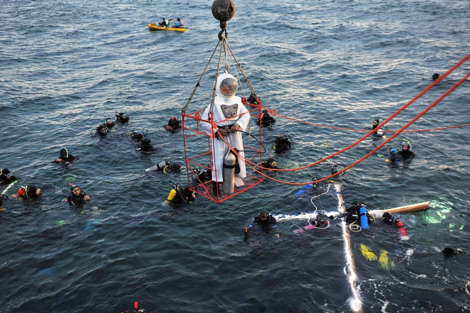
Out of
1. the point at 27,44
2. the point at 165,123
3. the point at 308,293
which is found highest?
the point at 27,44

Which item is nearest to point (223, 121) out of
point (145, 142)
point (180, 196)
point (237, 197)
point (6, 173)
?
point (180, 196)

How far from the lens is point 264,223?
14727 mm

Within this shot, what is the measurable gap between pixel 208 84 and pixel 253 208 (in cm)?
1827

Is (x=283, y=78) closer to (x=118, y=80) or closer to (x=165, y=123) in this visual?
(x=165, y=123)

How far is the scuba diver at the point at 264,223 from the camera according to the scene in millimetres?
14484

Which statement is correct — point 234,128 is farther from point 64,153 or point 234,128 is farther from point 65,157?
point 65,157

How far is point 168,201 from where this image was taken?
17109 mm

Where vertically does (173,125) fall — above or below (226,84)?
below

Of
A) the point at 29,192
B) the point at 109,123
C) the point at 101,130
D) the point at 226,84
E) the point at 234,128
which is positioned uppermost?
the point at 226,84

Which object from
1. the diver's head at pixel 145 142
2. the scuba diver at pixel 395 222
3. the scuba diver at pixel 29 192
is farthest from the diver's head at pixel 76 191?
the scuba diver at pixel 395 222

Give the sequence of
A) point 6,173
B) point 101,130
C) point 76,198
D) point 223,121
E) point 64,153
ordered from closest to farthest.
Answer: point 223,121 → point 76,198 → point 6,173 → point 64,153 → point 101,130

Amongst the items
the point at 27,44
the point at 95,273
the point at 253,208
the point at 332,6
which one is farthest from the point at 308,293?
the point at 332,6

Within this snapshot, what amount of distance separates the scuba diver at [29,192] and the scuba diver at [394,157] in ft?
51.9

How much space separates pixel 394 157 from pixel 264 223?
8250 millimetres
